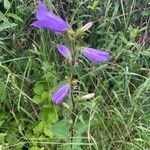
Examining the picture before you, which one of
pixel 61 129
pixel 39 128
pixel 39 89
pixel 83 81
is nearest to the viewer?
pixel 61 129

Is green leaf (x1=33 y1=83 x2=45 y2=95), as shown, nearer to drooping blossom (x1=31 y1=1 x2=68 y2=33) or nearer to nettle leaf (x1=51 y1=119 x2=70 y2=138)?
nettle leaf (x1=51 y1=119 x2=70 y2=138)

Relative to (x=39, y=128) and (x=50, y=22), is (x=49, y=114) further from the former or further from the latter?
(x=50, y=22)

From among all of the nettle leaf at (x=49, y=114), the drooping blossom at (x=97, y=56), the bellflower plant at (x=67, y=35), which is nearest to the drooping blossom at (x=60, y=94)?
the bellflower plant at (x=67, y=35)

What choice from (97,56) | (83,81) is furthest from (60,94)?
(83,81)

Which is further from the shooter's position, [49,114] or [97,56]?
[49,114]

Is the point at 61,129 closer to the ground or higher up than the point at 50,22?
closer to the ground

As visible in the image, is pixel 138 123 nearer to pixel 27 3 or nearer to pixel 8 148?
pixel 8 148

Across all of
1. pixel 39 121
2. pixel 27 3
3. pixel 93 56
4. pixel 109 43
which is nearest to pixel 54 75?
pixel 39 121

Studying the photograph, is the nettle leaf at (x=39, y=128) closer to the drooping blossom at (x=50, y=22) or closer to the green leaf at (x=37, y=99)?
the green leaf at (x=37, y=99)
